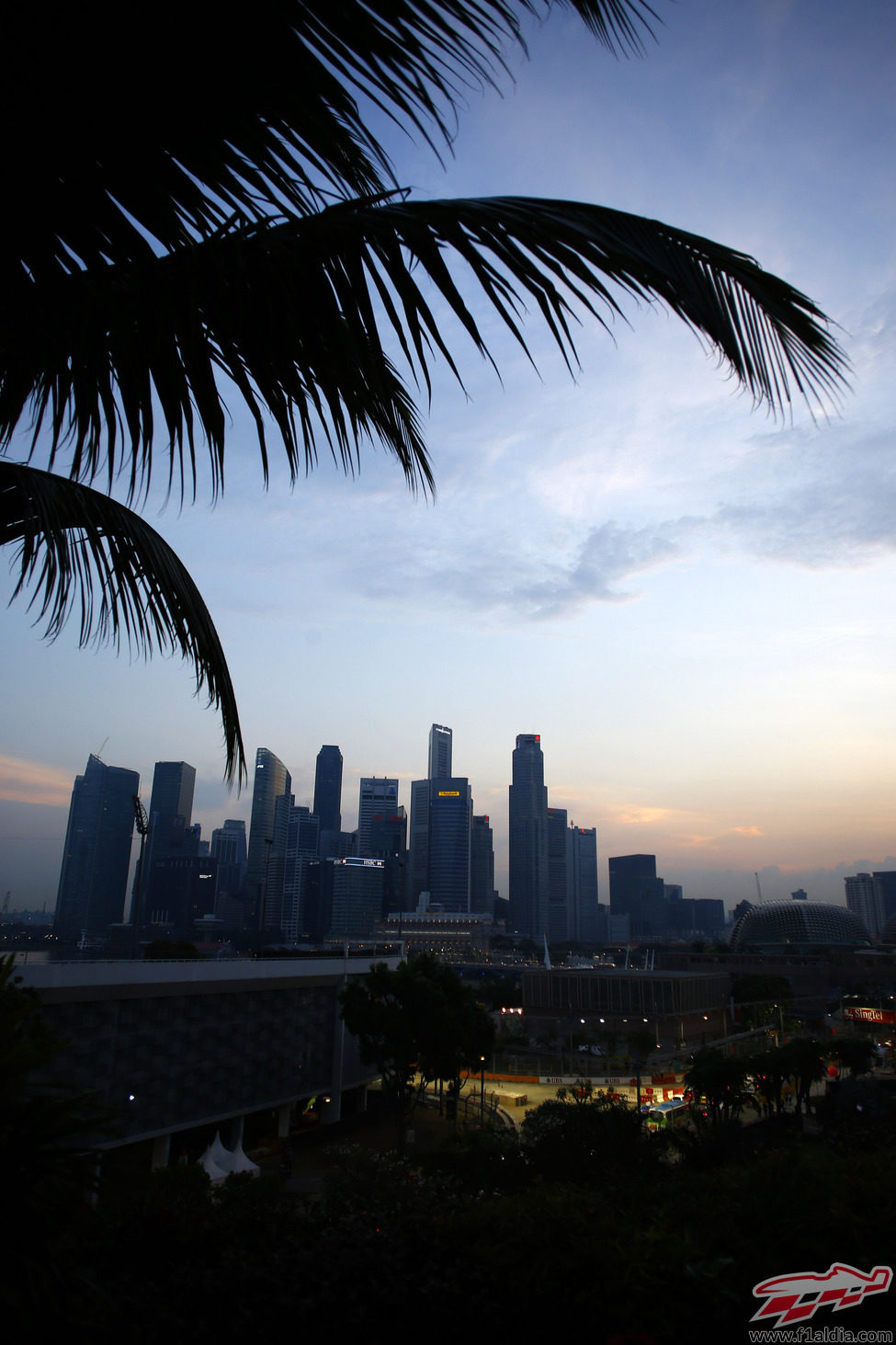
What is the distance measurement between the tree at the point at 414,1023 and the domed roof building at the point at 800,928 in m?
108

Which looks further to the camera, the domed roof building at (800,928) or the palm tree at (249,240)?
the domed roof building at (800,928)

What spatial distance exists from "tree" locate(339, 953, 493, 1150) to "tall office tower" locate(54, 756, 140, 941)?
111865 millimetres

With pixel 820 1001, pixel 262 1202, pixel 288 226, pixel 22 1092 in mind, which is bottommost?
pixel 820 1001

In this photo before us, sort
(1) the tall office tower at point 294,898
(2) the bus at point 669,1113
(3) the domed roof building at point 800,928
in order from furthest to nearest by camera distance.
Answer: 1. (1) the tall office tower at point 294,898
2. (3) the domed roof building at point 800,928
3. (2) the bus at point 669,1113

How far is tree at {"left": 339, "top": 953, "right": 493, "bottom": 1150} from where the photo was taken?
2319cm

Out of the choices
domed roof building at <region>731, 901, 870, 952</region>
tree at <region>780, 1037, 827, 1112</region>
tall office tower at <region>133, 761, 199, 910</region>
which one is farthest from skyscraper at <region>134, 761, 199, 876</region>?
tree at <region>780, 1037, 827, 1112</region>

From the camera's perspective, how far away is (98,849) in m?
132

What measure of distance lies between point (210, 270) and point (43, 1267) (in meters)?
2.20

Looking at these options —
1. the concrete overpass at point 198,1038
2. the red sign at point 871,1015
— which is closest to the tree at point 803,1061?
the concrete overpass at point 198,1038

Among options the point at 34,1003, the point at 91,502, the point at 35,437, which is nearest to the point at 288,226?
the point at 35,437

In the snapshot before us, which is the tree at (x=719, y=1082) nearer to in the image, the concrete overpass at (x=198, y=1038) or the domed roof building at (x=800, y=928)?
the concrete overpass at (x=198, y=1038)

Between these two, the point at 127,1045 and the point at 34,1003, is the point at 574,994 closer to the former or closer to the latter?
the point at 127,1045

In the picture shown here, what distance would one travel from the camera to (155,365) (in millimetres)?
1673

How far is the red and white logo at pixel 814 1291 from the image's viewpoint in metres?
3.38
